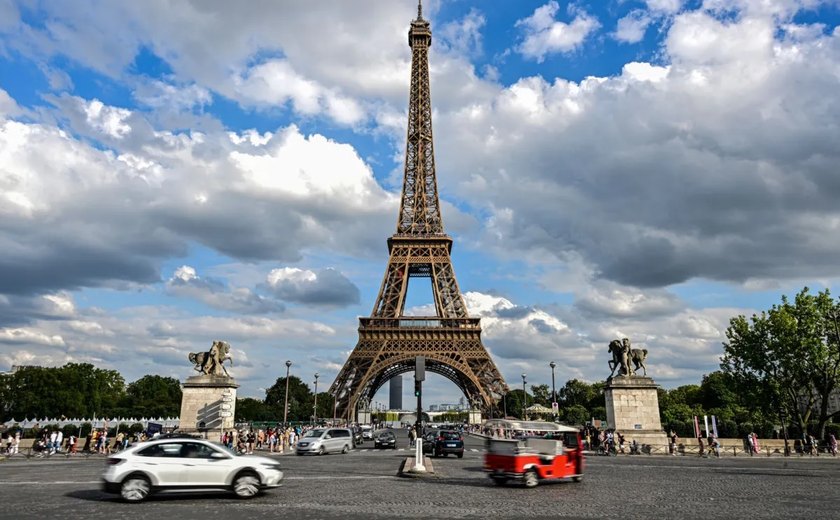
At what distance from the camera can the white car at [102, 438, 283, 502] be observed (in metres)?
13.7

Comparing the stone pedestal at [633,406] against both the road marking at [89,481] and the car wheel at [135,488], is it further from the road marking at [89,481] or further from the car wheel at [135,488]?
the car wheel at [135,488]

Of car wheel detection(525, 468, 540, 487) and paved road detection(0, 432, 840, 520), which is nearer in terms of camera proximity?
paved road detection(0, 432, 840, 520)

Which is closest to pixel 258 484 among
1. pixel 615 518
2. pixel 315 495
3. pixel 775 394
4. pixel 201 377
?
pixel 315 495

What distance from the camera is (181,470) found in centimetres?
1407

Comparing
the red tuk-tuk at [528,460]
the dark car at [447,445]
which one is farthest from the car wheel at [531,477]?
the dark car at [447,445]

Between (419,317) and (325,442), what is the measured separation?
42.3m

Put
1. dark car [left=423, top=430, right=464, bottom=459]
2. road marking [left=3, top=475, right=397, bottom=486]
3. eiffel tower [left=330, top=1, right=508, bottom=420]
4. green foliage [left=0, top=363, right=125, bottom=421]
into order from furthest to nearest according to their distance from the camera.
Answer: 1. green foliage [left=0, top=363, right=125, bottom=421]
2. eiffel tower [left=330, top=1, right=508, bottom=420]
3. dark car [left=423, top=430, right=464, bottom=459]
4. road marking [left=3, top=475, right=397, bottom=486]

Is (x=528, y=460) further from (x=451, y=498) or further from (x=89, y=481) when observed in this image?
(x=89, y=481)

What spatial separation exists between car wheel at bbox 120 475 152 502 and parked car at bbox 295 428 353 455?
19229mm

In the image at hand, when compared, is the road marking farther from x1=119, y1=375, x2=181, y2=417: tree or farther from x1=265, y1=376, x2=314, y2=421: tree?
x1=119, y1=375, x2=181, y2=417: tree

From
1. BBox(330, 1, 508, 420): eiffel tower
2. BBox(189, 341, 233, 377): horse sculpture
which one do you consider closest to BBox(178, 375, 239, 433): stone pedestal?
BBox(189, 341, 233, 377): horse sculpture

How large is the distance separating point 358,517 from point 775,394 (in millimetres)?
45940

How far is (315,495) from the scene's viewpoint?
1483 cm

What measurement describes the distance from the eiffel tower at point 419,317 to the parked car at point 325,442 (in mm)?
33346
